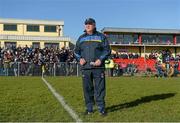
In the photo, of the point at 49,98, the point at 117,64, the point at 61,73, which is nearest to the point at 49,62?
the point at 61,73

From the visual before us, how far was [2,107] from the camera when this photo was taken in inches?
369

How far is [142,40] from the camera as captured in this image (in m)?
67.9

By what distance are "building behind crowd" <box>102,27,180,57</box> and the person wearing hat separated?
5571 cm

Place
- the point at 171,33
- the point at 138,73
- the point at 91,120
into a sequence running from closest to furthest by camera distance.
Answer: the point at 91,120 → the point at 138,73 → the point at 171,33

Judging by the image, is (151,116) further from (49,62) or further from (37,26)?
(37,26)

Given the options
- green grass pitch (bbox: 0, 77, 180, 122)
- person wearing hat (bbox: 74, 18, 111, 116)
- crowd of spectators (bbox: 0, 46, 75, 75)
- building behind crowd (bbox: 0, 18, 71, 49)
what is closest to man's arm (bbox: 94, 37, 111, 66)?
person wearing hat (bbox: 74, 18, 111, 116)

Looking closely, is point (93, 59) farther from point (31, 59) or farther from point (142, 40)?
point (142, 40)

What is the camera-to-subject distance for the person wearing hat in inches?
342

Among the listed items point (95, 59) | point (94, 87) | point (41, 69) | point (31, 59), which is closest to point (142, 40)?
point (31, 59)

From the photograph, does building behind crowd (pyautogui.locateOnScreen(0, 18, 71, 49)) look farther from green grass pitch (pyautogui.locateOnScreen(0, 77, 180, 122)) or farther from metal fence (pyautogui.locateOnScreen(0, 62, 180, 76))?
green grass pitch (pyautogui.locateOnScreen(0, 77, 180, 122))

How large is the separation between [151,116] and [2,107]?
10.5 feet

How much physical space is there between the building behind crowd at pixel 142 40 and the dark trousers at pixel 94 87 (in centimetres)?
5567

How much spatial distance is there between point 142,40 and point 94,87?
2351 inches

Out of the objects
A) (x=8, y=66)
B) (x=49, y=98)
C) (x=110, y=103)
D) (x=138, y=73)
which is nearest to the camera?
(x=110, y=103)
